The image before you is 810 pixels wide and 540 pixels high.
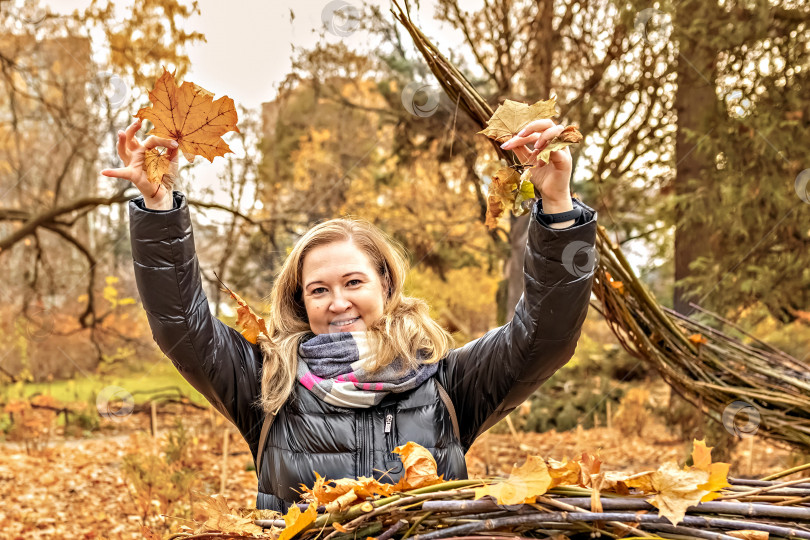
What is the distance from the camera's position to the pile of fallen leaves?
2.38 ft

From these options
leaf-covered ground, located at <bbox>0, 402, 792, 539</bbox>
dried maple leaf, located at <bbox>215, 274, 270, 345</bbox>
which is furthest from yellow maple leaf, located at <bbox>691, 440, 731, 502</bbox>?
leaf-covered ground, located at <bbox>0, 402, 792, 539</bbox>

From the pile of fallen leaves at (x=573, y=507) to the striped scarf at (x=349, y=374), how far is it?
0.60 m

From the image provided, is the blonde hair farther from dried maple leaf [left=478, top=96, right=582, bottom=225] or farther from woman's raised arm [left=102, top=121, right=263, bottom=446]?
dried maple leaf [left=478, top=96, right=582, bottom=225]

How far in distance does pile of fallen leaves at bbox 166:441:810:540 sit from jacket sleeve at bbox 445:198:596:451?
470 mm

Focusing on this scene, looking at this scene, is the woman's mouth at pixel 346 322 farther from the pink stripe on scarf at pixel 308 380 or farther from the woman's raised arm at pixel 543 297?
the woman's raised arm at pixel 543 297

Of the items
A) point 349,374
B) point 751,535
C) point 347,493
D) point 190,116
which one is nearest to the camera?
point 751,535

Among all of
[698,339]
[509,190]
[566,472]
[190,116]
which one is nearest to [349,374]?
[509,190]

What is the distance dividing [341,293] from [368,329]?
3.9 inches

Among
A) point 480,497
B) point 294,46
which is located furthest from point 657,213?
point 480,497

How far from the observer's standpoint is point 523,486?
735 mm

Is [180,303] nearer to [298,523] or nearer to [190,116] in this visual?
[190,116]

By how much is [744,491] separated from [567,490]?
0.23m

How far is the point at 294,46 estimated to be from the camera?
590 cm

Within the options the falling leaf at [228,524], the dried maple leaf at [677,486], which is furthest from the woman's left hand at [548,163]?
the falling leaf at [228,524]
